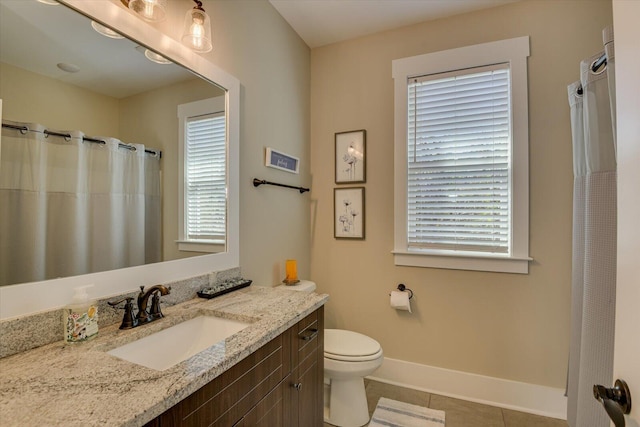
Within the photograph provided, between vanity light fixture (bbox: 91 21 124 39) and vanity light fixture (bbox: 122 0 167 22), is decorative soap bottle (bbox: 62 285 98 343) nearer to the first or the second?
vanity light fixture (bbox: 91 21 124 39)

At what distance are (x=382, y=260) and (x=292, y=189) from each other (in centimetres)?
91

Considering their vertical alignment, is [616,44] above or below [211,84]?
below

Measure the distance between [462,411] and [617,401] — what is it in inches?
66.1

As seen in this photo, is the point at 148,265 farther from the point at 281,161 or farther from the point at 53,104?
the point at 281,161

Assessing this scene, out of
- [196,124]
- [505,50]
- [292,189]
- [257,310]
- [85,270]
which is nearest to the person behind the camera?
[85,270]

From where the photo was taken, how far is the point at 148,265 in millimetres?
1262

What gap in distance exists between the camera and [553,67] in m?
1.95

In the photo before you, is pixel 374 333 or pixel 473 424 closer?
pixel 473 424

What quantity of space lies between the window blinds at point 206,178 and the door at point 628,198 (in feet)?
5.07

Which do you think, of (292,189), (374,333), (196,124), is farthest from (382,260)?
(196,124)

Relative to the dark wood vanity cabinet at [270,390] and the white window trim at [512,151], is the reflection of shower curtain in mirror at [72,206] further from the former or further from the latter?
the white window trim at [512,151]

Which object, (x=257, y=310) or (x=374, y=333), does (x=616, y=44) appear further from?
(x=374, y=333)

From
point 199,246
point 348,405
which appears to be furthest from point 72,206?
point 348,405

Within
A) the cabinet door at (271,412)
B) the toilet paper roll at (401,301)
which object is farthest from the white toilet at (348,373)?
the cabinet door at (271,412)
